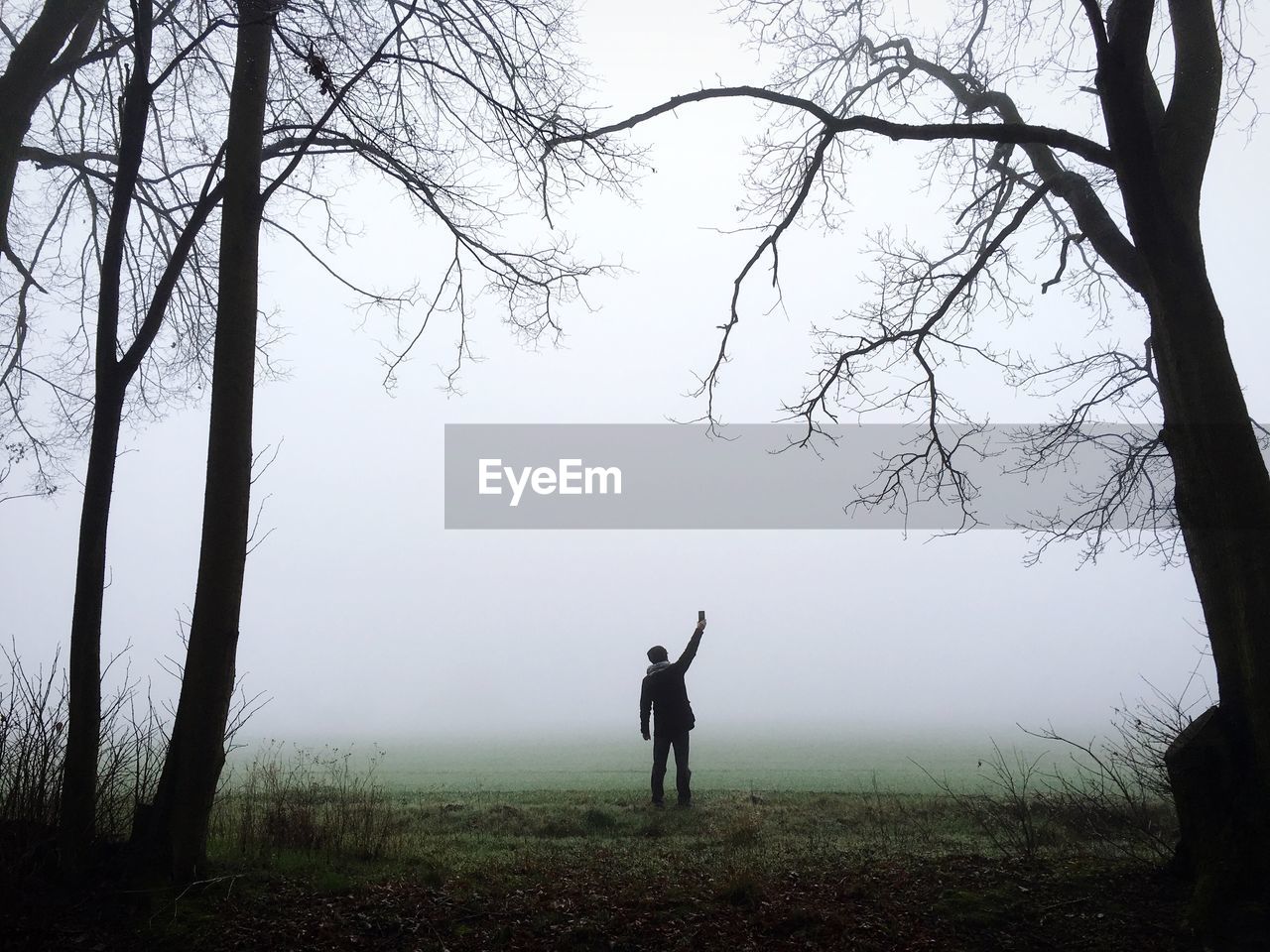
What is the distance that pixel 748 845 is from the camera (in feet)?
23.9

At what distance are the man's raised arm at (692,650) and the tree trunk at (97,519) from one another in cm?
639

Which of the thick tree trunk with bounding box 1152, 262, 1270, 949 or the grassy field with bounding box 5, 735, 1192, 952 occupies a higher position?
the thick tree trunk with bounding box 1152, 262, 1270, 949

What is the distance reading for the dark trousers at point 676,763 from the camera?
1002 cm

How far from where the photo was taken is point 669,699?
407 inches

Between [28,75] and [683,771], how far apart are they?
939 centimetres

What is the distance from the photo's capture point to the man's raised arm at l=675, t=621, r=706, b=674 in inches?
399

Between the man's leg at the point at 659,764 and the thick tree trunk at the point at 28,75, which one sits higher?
the thick tree trunk at the point at 28,75

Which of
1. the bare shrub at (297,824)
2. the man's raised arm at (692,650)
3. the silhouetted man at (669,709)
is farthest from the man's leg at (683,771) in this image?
the bare shrub at (297,824)

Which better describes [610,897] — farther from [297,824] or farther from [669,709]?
[669,709]

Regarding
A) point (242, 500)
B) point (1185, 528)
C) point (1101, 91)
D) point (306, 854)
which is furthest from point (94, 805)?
point (1101, 91)

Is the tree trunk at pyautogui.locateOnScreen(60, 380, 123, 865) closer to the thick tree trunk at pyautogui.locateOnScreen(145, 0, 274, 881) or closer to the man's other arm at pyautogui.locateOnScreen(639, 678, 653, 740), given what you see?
the thick tree trunk at pyautogui.locateOnScreen(145, 0, 274, 881)

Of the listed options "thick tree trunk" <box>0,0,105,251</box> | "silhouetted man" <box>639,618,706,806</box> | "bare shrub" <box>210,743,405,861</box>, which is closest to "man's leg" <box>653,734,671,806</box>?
"silhouetted man" <box>639,618,706,806</box>

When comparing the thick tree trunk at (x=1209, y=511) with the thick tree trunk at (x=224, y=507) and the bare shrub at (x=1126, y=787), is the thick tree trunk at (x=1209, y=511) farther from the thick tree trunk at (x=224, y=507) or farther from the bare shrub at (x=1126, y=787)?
the thick tree trunk at (x=224, y=507)

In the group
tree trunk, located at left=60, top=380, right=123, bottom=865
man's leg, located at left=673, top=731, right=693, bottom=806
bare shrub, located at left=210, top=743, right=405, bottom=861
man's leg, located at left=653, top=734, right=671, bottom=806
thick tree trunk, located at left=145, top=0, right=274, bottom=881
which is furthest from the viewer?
man's leg, located at left=653, top=734, right=671, bottom=806
